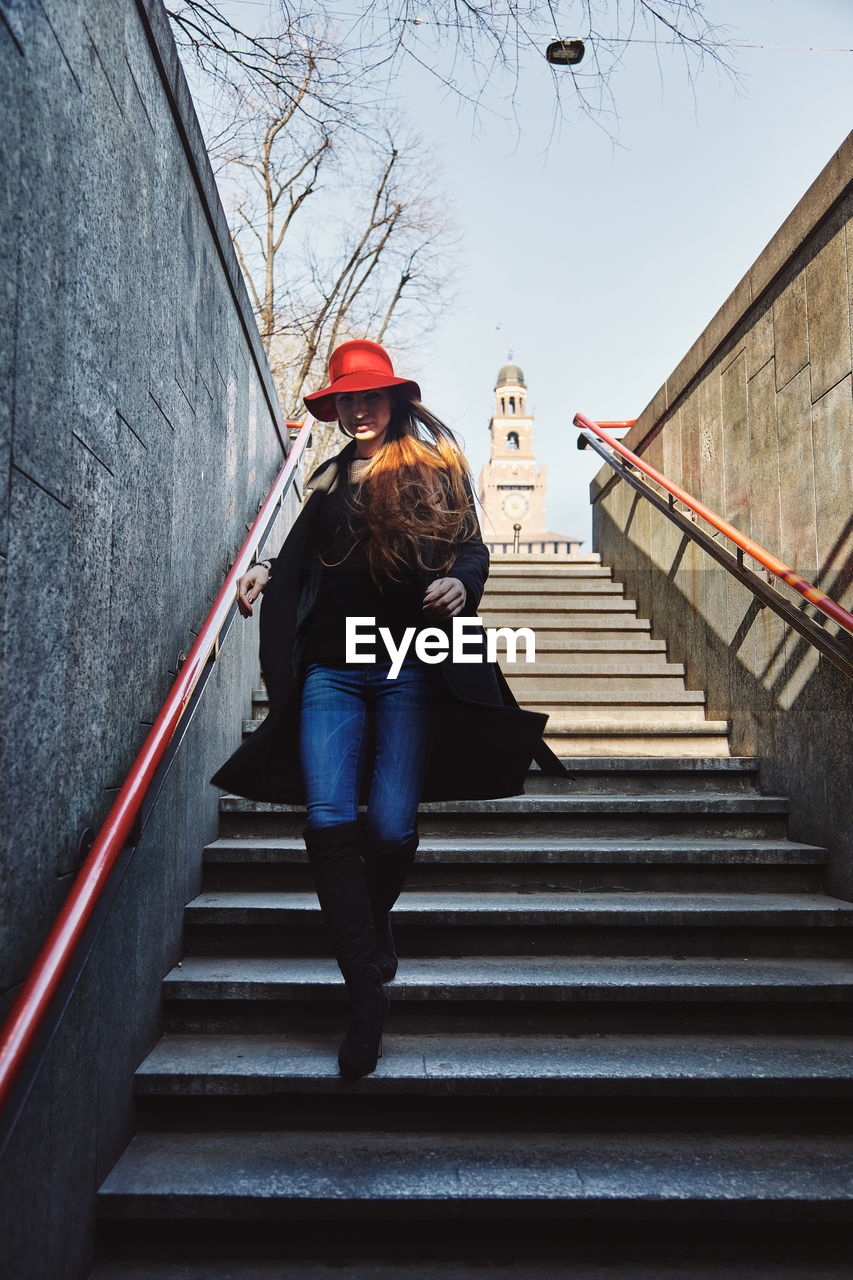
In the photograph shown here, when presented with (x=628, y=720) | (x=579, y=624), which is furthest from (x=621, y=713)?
(x=579, y=624)

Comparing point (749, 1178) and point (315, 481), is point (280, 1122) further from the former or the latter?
point (315, 481)

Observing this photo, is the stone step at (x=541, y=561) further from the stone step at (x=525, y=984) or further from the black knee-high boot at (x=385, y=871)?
the black knee-high boot at (x=385, y=871)

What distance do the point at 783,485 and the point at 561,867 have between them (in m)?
1.82

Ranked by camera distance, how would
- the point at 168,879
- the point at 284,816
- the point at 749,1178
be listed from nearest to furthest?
the point at 749,1178, the point at 168,879, the point at 284,816

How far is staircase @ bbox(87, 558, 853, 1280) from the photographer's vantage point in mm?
1828

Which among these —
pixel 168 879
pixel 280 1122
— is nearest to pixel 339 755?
pixel 168 879

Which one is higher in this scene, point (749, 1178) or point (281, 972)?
point (281, 972)

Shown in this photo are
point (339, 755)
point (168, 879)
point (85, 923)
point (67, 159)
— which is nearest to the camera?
point (85, 923)

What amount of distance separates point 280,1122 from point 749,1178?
1.03 meters

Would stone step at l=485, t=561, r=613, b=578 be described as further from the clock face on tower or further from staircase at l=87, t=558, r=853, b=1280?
the clock face on tower

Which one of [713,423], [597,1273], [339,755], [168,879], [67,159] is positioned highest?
[713,423]

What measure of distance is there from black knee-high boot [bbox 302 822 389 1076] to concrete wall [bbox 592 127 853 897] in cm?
171

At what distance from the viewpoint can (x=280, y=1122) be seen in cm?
212

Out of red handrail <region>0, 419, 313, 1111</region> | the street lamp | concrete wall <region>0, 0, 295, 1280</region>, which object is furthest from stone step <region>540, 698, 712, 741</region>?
the street lamp
